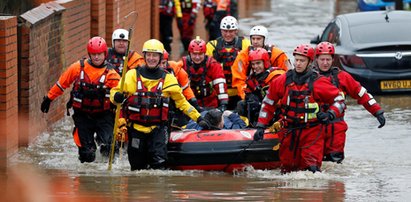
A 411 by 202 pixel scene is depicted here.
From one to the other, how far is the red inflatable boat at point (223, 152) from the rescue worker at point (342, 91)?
23.1 inches

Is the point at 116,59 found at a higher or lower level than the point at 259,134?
higher

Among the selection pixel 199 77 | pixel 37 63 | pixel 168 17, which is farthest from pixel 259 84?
pixel 168 17

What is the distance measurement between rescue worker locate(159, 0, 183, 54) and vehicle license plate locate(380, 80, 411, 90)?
870cm

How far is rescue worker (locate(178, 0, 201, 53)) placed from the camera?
27094 millimetres

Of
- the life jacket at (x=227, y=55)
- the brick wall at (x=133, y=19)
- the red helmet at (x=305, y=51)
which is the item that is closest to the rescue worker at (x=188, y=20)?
the brick wall at (x=133, y=19)

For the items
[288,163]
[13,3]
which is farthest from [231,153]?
[13,3]

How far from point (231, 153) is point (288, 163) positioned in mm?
683

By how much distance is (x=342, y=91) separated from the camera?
13156 millimetres

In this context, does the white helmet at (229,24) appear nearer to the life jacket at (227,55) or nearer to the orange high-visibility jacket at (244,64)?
the life jacket at (227,55)

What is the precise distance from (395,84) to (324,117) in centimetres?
685

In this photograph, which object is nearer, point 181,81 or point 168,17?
point 181,81

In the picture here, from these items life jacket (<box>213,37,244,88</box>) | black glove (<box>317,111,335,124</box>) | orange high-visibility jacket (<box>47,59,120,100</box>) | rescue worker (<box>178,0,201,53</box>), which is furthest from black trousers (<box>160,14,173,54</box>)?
black glove (<box>317,111,335,124</box>)

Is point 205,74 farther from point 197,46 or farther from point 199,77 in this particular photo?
point 197,46

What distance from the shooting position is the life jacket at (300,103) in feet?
40.9
